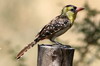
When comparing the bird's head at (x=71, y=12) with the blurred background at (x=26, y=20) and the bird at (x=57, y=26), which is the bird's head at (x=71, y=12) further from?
the blurred background at (x=26, y=20)

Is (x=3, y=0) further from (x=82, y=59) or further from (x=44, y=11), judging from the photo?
(x=82, y=59)

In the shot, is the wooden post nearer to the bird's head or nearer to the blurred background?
the bird's head

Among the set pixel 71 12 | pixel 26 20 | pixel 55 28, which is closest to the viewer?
pixel 55 28

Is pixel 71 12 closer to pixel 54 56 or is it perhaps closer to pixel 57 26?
pixel 57 26

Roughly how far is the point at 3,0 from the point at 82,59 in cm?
652

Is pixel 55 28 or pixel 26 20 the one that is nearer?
pixel 55 28

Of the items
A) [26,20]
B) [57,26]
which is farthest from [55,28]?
[26,20]

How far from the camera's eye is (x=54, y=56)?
7.48 meters

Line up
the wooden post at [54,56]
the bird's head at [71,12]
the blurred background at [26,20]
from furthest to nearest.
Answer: the blurred background at [26,20], the bird's head at [71,12], the wooden post at [54,56]

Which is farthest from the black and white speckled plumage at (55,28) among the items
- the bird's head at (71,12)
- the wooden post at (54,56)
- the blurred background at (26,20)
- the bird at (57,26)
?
the blurred background at (26,20)

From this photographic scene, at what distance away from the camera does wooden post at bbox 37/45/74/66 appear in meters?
7.47

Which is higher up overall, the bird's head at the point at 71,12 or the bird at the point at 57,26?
the bird's head at the point at 71,12

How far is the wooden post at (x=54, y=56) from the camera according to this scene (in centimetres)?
747

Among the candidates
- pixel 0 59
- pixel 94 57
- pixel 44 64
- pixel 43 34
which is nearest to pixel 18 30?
pixel 0 59
